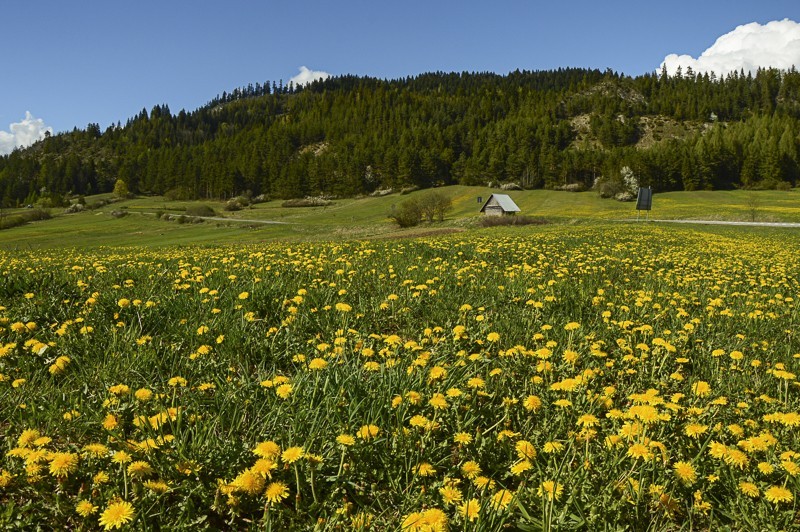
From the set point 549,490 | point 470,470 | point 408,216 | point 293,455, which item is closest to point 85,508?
point 293,455

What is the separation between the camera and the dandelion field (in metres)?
2.01

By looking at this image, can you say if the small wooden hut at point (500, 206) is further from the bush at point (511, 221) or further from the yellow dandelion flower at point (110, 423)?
the yellow dandelion flower at point (110, 423)

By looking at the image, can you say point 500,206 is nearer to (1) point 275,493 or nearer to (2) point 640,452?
(2) point 640,452

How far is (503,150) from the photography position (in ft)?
430

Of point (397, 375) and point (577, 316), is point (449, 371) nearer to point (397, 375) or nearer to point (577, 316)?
point (397, 375)

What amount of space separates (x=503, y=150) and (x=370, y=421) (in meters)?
137

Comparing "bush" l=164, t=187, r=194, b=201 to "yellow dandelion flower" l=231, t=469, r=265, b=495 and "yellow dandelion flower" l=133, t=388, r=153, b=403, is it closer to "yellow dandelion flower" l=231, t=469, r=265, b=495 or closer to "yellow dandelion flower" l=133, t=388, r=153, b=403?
"yellow dandelion flower" l=133, t=388, r=153, b=403

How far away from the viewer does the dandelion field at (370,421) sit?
6.58ft

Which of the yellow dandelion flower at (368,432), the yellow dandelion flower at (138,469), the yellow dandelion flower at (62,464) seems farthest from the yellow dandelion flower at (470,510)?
the yellow dandelion flower at (62,464)

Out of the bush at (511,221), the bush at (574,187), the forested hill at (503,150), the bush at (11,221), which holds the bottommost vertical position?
the bush at (511,221)

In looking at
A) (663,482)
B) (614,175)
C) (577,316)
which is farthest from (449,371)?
(614,175)

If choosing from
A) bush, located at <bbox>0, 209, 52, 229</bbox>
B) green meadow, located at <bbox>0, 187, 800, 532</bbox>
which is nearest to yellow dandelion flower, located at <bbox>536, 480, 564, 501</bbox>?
green meadow, located at <bbox>0, 187, 800, 532</bbox>

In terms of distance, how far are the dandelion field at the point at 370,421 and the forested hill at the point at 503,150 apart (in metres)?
111

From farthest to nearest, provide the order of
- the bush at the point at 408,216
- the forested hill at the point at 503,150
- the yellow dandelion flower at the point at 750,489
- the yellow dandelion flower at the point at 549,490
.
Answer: the forested hill at the point at 503,150 → the bush at the point at 408,216 → the yellow dandelion flower at the point at 750,489 → the yellow dandelion flower at the point at 549,490
